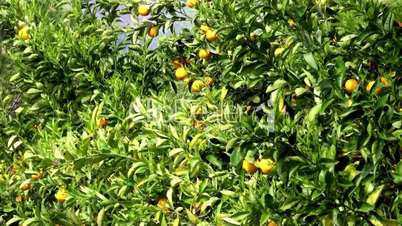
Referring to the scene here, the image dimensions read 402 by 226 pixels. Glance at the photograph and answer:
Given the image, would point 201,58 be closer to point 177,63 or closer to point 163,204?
point 177,63

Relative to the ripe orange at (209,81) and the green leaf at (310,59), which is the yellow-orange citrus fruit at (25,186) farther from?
the green leaf at (310,59)

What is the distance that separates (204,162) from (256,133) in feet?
1.63

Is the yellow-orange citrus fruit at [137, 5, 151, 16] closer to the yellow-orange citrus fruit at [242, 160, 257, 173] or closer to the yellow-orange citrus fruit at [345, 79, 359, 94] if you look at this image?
the yellow-orange citrus fruit at [242, 160, 257, 173]

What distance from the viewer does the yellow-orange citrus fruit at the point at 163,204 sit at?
2873 mm

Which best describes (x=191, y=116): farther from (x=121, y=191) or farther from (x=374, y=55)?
(x=374, y=55)

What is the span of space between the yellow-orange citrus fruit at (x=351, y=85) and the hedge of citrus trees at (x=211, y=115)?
1 cm

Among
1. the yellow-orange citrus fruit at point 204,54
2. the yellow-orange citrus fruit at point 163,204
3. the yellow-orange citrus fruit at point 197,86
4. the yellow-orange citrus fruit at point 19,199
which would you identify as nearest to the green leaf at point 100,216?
the yellow-orange citrus fruit at point 163,204

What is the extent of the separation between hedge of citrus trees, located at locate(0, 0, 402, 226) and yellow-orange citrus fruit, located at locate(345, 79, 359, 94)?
1cm

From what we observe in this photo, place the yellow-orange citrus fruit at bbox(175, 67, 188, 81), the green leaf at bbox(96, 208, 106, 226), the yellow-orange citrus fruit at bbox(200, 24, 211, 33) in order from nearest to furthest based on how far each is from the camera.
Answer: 1. the green leaf at bbox(96, 208, 106, 226)
2. the yellow-orange citrus fruit at bbox(200, 24, 211, 33)
3. the yellow-orange citrus fruit at bbox(175, 67, 188, 81)

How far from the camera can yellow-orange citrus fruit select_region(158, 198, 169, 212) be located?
2.87 metres

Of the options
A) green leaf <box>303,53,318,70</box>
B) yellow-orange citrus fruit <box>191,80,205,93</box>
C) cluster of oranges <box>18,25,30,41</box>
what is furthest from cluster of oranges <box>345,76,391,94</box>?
cluster of oranges <box>18,25,30,41</box>

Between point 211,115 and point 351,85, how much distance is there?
734 mm

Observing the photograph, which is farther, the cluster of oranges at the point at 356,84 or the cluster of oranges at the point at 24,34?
the cluster of oranges at the point at 24,34

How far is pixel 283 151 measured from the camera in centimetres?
233
